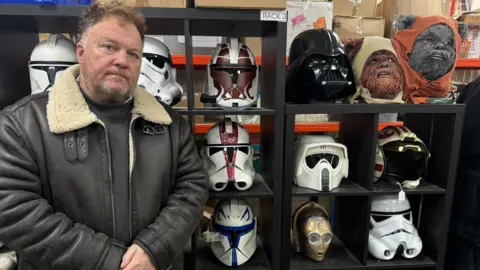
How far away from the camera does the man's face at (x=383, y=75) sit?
1.60 m

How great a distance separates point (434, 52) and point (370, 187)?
73cm

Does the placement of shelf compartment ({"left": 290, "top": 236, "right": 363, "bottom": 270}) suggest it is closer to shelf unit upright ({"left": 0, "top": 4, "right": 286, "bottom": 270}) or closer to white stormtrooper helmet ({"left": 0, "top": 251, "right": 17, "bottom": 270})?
shelf unit upright ({"left": 0, "top": 4, "right": 286, "bottom": 270})

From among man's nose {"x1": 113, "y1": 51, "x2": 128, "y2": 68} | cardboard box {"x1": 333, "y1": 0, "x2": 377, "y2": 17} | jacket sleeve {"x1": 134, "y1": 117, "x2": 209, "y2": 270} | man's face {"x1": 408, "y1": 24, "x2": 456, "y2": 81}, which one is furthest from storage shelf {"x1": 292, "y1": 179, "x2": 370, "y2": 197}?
cardboard box {"x1": 333, "y1": 0, "x2": 377, "y2": 17}

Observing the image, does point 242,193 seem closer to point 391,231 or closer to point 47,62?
point 391,231

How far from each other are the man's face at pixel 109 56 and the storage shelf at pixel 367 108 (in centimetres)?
71

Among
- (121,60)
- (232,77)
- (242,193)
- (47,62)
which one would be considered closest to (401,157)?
(242,193)

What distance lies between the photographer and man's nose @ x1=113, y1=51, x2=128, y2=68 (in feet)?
3.48

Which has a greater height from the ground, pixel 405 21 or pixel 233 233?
pixel 405 21

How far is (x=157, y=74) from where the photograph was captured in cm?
148

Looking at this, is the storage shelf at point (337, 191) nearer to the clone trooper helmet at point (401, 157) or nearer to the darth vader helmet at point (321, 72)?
the clone trooper helmet at point (401, 157)

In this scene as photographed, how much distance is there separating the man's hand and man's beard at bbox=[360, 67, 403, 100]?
1262 millimetres

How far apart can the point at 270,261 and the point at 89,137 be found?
Answer: 3.43ft

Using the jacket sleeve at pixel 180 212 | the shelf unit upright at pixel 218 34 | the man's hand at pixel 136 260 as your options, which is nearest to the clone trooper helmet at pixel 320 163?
the shelf unit upright at pixel 218 34

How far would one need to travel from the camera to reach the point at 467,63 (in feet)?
8.17
